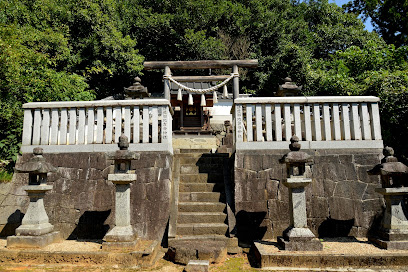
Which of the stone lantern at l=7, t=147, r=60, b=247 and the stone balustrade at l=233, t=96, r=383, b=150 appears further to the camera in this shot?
the stone balustrade at l=233, t=96, r=383, b=150

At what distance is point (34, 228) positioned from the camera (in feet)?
16.8

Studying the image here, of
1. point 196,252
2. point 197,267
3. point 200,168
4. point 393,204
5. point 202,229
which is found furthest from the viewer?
point 200,168

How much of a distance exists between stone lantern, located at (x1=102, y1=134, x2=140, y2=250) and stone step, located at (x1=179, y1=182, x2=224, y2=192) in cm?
164

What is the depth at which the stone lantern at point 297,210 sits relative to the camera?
4.65 metres

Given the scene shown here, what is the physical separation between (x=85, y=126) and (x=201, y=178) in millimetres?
3097

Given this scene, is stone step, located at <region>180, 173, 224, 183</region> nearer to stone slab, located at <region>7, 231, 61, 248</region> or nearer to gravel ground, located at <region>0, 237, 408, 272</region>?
gravel ground, located at <region>0, 237, 408, 272</region>

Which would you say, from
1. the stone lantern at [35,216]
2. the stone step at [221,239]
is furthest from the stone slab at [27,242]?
the stone step at [221,239]

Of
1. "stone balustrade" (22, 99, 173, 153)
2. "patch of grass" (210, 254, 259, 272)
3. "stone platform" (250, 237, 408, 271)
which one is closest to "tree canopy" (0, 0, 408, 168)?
"stone balustrade" (22, 99, 173, 153)

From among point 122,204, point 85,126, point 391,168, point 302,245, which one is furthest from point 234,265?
point 85,126

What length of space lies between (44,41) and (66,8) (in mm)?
5895

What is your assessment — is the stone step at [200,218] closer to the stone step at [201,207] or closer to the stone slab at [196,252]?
the stone step at [201,207]

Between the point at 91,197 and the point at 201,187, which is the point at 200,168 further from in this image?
the point at 91,197

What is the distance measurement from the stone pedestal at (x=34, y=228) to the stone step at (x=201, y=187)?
2.82 meters

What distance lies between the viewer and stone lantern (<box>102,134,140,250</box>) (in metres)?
4.85
